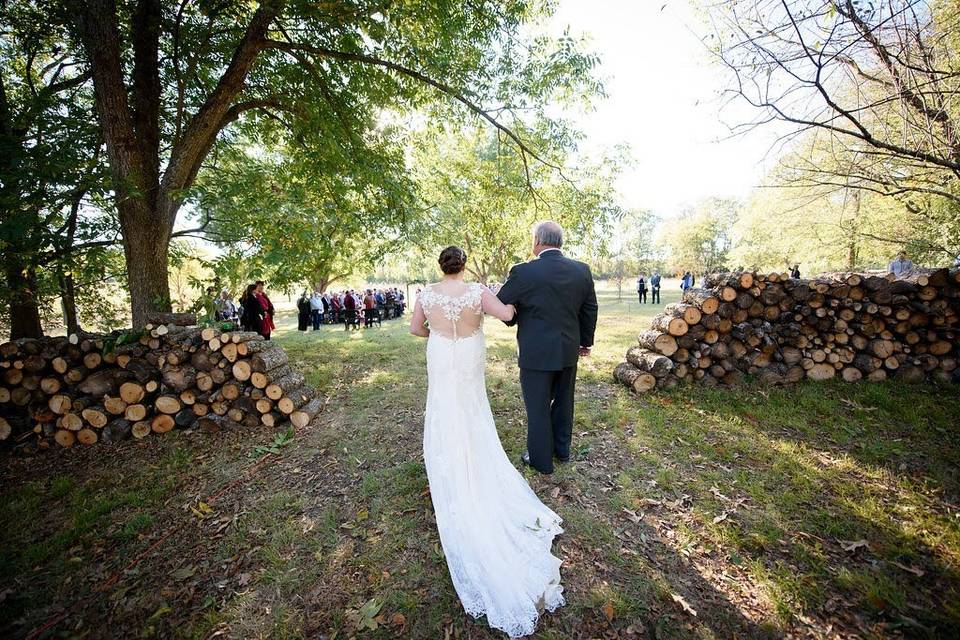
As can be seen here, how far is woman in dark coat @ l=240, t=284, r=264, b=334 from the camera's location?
880 centimetres

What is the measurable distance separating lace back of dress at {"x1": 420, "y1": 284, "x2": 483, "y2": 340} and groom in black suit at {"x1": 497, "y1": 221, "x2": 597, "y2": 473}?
51 cm

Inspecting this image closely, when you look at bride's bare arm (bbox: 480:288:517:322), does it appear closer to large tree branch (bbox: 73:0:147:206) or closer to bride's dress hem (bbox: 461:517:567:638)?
bride's dress hem (bbox: 461:517:567:638)

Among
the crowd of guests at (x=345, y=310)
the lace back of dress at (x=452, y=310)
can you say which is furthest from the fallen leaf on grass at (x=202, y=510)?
the crowd of guests at (x=345, y=310)

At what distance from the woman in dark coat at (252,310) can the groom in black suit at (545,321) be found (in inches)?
314

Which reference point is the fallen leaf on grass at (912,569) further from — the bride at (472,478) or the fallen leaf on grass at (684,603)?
the bride at (472,478)

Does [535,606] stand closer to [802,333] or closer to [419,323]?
[419,323]

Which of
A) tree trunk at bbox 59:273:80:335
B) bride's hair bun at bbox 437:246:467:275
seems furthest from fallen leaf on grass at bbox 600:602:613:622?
tree trunk at bbox 59:273:80:335

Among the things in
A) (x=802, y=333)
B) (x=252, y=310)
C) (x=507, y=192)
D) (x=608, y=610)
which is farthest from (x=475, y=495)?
(x=252, y=310)

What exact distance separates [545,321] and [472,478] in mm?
1536

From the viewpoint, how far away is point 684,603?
2.18m

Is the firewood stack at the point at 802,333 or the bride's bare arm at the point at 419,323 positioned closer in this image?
the bride's bare arm at the point at 419,323

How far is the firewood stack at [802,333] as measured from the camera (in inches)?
208

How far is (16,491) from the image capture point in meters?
3.54

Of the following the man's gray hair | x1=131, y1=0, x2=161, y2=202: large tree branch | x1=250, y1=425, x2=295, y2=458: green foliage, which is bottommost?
x1=250, y1=425, x2=295, y2=458: green foliage
